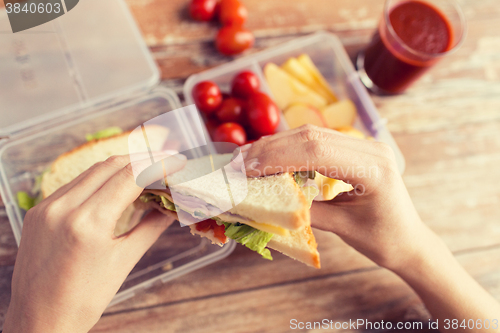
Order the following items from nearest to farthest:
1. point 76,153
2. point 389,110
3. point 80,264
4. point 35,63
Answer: point 80,264 < point 76,153 < point 35,63 < point 389,110

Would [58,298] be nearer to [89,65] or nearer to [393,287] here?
[89,65]

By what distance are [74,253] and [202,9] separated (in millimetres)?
1251

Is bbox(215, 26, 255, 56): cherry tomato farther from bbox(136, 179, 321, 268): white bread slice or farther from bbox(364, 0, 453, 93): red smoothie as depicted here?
bbox(136, 179, 321, 268): white bread slice

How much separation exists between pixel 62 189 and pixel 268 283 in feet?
2.81

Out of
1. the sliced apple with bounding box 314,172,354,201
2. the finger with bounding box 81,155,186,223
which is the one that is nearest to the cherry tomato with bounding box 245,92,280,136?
the sliced apple with bounding box 314,172,354,201

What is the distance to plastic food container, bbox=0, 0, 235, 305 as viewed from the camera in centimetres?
133

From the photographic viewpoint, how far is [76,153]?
1.30 meters

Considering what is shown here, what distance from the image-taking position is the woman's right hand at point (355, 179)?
36.0 inches

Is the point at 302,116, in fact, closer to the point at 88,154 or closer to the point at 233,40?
the point at 233,40

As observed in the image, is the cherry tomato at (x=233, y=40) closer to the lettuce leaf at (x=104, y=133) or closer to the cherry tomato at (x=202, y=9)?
the cherry tomato at (x=202, y=9)

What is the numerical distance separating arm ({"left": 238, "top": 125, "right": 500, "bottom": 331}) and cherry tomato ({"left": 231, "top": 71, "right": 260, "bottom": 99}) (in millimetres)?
546

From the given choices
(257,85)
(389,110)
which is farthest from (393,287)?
(257,85)

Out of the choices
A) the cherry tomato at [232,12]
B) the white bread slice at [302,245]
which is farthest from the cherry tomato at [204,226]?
the cherry tomato at [232,12]

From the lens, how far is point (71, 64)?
149cm
